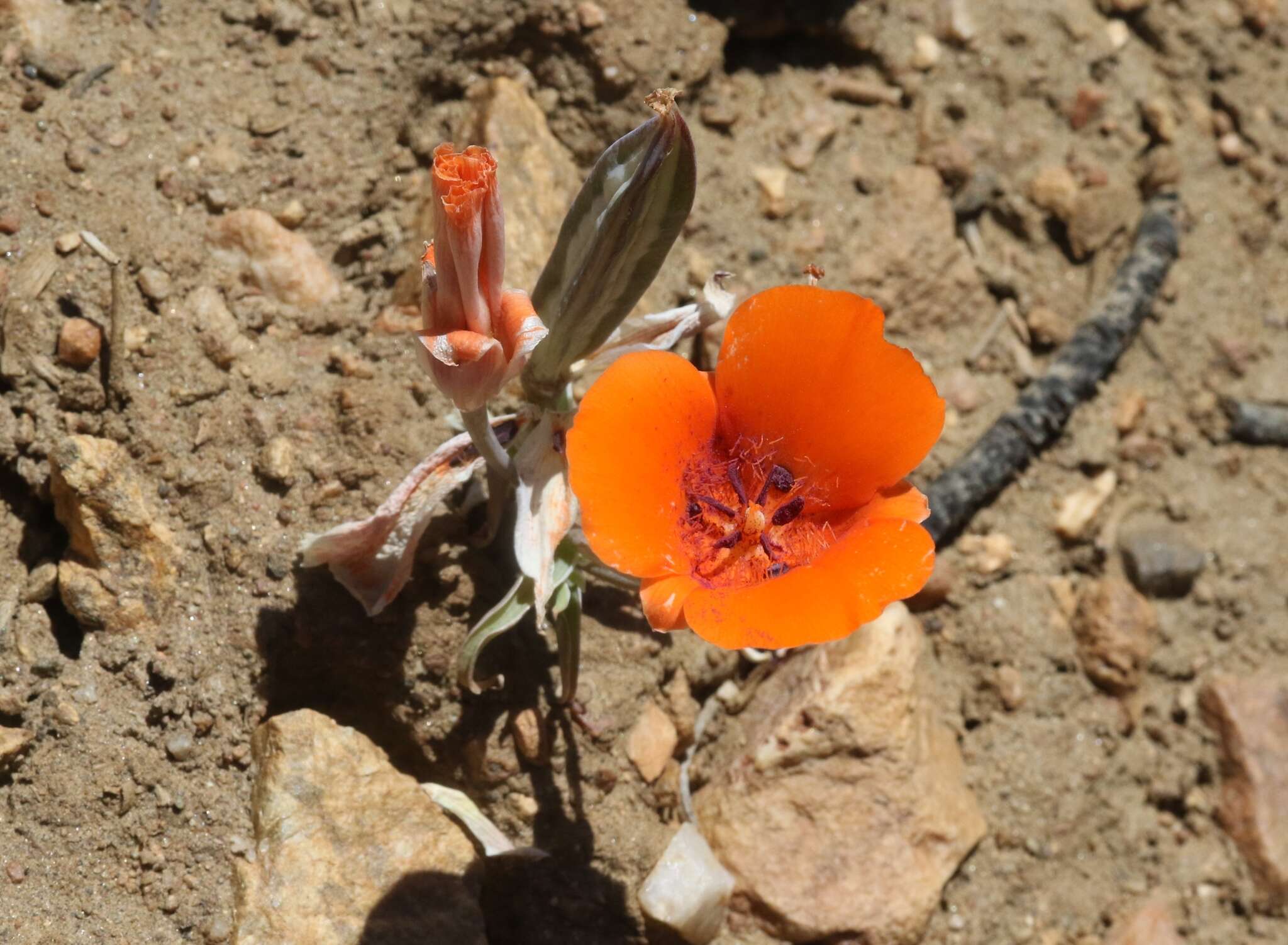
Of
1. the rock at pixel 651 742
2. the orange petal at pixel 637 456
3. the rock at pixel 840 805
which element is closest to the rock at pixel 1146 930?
the rock at pixel 840 805

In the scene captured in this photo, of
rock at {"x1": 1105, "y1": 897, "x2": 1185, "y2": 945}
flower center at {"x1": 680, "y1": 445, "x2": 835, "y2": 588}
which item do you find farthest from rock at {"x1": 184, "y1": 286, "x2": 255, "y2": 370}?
rock at {"x1": 1105, "y1": 897, "x2": 1185, "y2": 945}

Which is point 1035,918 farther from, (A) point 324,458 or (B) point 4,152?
(B) point 4,152

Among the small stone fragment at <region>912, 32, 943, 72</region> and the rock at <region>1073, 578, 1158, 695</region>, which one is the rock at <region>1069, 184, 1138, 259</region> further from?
the rock at <region>1073, 578, 1158, 695</region>

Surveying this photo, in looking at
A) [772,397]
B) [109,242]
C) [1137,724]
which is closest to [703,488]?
[772,397]

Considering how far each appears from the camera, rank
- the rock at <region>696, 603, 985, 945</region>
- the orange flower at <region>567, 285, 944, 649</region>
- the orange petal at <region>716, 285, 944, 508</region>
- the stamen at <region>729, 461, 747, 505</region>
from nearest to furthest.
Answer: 1. the orange flower at <region>567, 285, 944, 649</region>
2. the orange petal at <region>716, 285, 944, 508</region>
3. the stamen at <region>729, 461, 747, 505</region>
4. the rock at <region>696, 603, 985, 945</region>

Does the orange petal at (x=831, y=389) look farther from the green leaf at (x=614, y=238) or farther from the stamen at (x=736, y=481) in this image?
the green leaf at (x=614, y=238)

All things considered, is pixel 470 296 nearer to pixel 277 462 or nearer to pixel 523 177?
pixel 277 462
